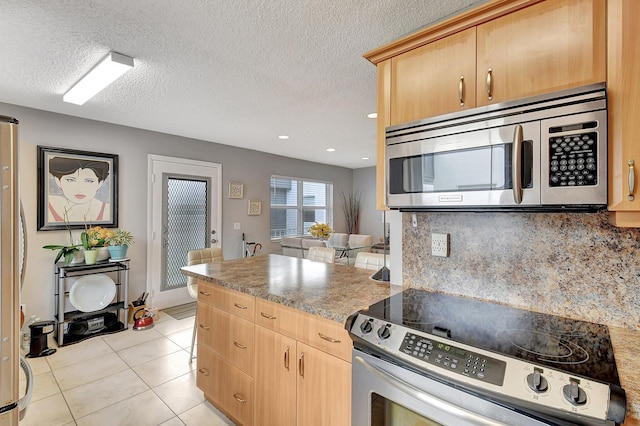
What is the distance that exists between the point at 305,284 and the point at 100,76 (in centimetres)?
211

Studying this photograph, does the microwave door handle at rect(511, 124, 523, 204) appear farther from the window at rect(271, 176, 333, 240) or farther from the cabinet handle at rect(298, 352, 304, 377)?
the window at rect(271, 176, 333, 240)

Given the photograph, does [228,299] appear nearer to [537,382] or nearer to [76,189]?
[537,382]

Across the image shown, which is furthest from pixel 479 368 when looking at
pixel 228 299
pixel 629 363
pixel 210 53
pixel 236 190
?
pixel 236 190

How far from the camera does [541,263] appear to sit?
1354mm

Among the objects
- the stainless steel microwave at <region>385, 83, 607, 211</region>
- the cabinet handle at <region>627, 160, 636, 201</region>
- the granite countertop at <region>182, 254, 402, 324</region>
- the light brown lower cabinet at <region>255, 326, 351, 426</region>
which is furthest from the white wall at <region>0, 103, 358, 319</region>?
the cabinet handle at <region>627, 160, 636, 201</region>

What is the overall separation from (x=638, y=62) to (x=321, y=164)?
19.3ft

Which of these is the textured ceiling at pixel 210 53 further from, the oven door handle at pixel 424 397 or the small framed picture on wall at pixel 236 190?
the oven door handle at pixel 424 397

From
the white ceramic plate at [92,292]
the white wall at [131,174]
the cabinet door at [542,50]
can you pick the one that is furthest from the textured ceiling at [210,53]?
the white ceramic plate at [92,292]

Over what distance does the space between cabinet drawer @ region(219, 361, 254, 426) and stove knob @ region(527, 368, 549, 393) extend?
1407mm

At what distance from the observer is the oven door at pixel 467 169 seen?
3.62 feet

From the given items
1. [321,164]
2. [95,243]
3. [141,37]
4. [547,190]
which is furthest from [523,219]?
[321,164]

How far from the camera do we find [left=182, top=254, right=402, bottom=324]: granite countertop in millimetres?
1434

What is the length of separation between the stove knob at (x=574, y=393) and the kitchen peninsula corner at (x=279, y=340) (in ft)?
2.37

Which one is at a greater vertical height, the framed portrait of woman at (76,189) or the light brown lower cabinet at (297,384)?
the framed portrait of woman at (76,189)
